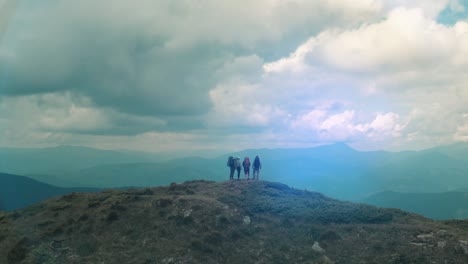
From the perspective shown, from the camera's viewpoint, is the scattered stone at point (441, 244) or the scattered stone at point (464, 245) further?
the scattered stone at point (441, 244)

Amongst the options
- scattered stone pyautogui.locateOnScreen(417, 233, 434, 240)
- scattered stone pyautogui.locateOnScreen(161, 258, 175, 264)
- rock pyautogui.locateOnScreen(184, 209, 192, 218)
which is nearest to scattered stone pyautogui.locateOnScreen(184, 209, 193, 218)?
rock pyautogui.locateOnScreen(184, 209, 192, 218)

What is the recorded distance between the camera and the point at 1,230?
32.9 metres

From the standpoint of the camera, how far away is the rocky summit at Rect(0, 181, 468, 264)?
25844 millimetres

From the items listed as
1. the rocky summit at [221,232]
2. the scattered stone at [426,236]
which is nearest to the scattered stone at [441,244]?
the rocky summit at [221,232]

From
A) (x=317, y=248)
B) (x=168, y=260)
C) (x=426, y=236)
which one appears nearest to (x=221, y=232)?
(x=168, y=260)

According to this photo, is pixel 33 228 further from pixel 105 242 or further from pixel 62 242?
pixel 105 242

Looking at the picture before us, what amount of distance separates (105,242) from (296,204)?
18.0 m

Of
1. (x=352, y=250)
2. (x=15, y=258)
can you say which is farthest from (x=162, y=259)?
A: (x=352, y=250)

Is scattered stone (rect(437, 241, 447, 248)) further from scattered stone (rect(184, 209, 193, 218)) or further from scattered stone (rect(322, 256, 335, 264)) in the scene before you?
scattered stone (rect(184, 209, 193, 218))

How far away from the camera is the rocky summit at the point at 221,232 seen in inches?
1017

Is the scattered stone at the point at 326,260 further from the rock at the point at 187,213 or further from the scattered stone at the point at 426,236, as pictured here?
the rock at the point at 187,213

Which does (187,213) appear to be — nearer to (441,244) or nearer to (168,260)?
(168,260)

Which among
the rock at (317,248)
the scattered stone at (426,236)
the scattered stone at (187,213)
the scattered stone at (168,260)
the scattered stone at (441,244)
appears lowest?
the scattered stone at (168,260)

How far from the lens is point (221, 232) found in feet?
95.6
